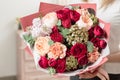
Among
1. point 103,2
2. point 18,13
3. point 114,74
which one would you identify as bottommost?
point 114,74

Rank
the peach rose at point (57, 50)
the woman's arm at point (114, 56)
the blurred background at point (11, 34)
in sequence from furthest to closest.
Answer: the blurred background at point (11, 34), the woman's arm at point (114, 56), the peach rose at point (57, 50)

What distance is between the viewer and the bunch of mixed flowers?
955mm

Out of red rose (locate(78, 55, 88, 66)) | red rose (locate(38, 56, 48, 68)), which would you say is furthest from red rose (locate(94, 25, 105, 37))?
red rose (locate(38, 56, 48, 68))

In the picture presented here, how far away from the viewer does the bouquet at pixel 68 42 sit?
3.13ft

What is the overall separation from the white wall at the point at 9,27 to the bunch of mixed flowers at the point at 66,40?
2098 mm

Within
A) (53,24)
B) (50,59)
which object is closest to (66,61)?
(50,59)

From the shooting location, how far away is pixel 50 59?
965mm

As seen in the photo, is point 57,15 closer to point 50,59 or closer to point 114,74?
point 50,59

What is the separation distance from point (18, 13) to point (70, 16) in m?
2.17

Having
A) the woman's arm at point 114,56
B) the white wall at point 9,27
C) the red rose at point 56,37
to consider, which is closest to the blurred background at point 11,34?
the white wall at point 9,27

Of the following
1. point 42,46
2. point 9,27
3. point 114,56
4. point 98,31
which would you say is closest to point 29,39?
point 42,46

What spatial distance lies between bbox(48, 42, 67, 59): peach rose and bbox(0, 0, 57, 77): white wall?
2185 mm

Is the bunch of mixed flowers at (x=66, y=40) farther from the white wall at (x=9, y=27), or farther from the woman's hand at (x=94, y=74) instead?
the white wall at (x=9, y=27)

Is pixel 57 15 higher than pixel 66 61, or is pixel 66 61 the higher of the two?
pixel 57 15
